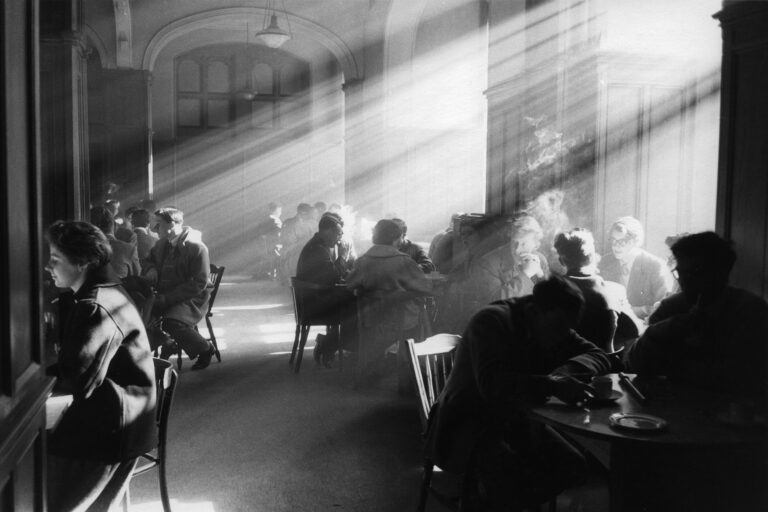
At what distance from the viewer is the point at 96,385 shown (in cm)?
275

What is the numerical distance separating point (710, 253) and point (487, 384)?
3.64 ft

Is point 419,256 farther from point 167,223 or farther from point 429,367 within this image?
point 429,367

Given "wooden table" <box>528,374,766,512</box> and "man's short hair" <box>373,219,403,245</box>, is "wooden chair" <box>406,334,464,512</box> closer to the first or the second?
"wooden table" <box>528,374,766,512</box>

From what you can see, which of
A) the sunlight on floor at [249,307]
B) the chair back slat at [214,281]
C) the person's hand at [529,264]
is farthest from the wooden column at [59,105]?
the sunlight on floor at [249,307]

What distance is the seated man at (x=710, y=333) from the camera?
9.63 ft

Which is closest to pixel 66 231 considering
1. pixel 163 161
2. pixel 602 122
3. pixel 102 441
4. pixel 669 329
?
pixel 102 441

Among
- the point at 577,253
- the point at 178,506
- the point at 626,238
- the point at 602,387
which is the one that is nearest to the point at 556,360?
the point at 602,387

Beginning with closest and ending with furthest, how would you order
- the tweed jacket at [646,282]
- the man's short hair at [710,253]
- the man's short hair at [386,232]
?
the man's short hair at [710,253], the tweed jacket at [646,282], the man's short hair at [386,232]

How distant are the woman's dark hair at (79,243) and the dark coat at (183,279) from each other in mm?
3359

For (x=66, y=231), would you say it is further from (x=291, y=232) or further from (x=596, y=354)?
(x=291, y=232)

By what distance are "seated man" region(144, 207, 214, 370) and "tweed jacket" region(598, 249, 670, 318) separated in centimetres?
338

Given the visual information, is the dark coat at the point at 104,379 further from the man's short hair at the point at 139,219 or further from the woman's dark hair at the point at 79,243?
the man's short hair at the point at 139,219

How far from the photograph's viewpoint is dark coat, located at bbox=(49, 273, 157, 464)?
8.96ft

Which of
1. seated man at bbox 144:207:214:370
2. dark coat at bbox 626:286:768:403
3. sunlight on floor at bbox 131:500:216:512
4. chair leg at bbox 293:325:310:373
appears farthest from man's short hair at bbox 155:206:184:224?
dark coat at bbox 626:286:768:403
